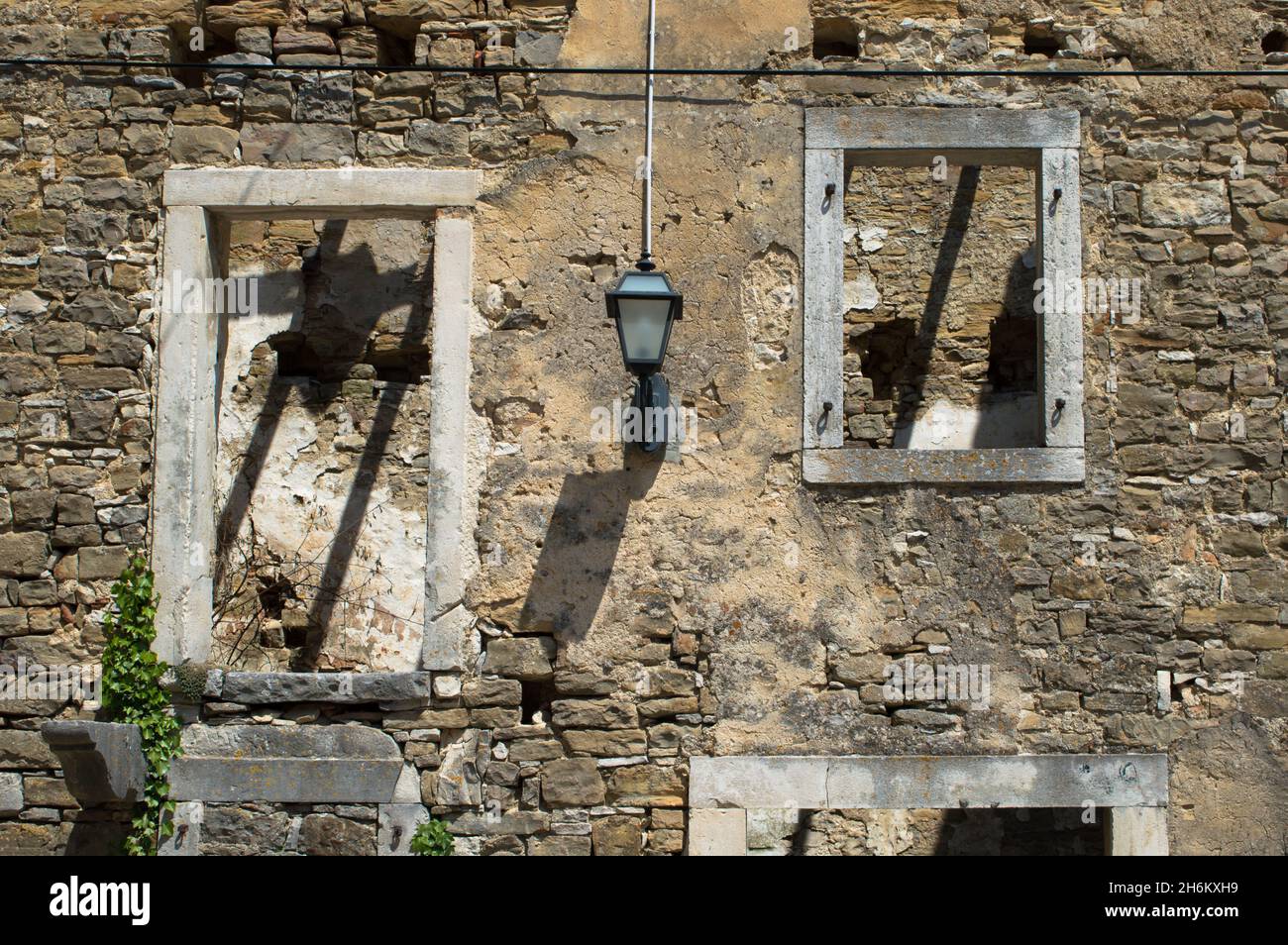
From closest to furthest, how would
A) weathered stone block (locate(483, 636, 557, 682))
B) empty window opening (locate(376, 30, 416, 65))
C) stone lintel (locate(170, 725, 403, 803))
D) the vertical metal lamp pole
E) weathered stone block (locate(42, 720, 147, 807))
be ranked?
weathered stone block (locate(42, 720, 147, 807)) < stone lintel (locate(170, 725, 403, 803)) < weathered stone block (locate(483, 636, 557, 682)) < the vertical metal lamp pole < empty window opening (locate(376, 30, 416, 65))

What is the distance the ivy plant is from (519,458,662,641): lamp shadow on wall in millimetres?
880

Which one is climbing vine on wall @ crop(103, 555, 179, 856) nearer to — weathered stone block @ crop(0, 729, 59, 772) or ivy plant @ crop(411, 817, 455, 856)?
weathered stone block @ crop(0, 729, 59, 772)

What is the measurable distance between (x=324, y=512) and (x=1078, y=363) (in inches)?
179

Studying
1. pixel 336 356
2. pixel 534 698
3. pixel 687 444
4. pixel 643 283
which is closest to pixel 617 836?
pixel 534 698

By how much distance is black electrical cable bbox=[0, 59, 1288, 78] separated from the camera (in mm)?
5680

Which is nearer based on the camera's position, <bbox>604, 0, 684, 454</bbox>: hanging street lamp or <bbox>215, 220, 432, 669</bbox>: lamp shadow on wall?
<bbox>604, 0, 684, 454</bbox>: hanging street lamp

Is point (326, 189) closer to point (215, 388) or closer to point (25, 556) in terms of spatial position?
→ point (215, 388)

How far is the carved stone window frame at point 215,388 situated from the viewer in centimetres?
547

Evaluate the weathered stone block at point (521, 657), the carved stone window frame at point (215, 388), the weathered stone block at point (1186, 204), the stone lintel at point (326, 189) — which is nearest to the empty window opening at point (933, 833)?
the weathered stone block at point (521, 657)

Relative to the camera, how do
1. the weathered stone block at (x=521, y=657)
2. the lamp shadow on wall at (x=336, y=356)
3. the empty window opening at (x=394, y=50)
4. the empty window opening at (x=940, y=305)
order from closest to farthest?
the weathered stone block at (x=521, y=657)
the empty window opening at (x=394, y=50)
the empty window opening at (x=940, y=305)
the lamp shadow on wall at (x=336, y=356)

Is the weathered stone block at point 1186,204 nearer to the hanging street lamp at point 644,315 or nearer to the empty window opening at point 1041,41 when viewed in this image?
the empty window opening at point 1041,41

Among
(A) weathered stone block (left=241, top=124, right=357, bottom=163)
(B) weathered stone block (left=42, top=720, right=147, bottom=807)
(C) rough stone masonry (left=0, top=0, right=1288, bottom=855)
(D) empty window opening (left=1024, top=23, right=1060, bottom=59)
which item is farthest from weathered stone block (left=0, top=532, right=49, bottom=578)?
(D) empty window opening (left=1024, top=23, right=1060, bottom=59)

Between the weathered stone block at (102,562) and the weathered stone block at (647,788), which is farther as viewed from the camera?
the weathered stone block at (102,562)

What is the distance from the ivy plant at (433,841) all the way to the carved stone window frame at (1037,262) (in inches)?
81.6
